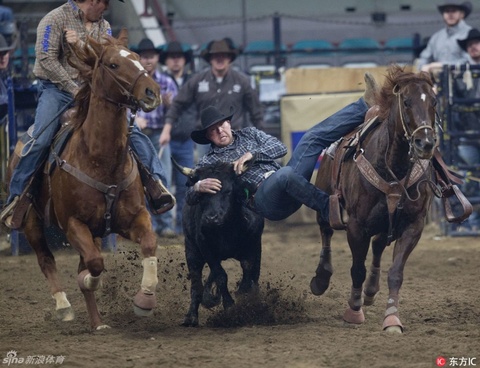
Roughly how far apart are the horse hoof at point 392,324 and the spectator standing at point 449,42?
20.2 ft

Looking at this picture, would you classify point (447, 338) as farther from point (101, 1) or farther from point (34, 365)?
point (101, 1)

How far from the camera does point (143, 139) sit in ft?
24.9

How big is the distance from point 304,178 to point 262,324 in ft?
3.64

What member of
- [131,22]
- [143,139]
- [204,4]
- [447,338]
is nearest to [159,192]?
[143,139]

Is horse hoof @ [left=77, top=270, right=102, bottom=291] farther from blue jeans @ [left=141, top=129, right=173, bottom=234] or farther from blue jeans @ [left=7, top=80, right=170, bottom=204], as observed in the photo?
blue jeans @ [left=141, top=129, right=173, bottom=234]

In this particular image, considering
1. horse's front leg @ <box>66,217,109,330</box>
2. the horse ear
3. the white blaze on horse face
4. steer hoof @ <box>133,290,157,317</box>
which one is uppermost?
the horse ear

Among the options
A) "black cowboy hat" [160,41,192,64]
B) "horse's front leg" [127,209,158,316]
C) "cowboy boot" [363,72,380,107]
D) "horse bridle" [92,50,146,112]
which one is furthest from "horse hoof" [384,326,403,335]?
"black cowboy hat" [160,41,192,64]

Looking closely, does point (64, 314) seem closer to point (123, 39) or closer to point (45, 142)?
point (45, 142)

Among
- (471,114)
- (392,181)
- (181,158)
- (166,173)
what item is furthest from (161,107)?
(392,181)

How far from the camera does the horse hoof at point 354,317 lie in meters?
7.30

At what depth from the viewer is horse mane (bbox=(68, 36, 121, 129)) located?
6910 mm

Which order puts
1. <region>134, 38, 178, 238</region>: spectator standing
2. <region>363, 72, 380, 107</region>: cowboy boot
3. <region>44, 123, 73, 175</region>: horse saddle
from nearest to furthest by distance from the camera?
<region>44, 123, 73, 175</region>: horse saddle
<region>363, 72, 380, 107</region>: cowboy boot
<region>134, 38, 178, 238</region>: spectator standing

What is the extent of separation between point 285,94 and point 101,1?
20.5 feet

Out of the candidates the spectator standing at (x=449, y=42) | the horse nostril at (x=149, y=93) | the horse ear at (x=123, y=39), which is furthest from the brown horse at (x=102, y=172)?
the spectator standing at (x=449, y=42)
